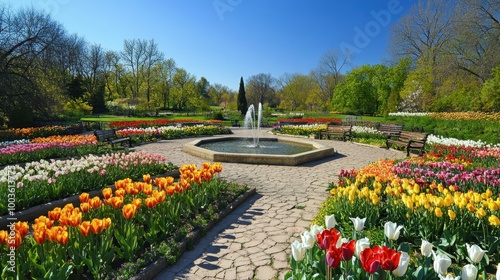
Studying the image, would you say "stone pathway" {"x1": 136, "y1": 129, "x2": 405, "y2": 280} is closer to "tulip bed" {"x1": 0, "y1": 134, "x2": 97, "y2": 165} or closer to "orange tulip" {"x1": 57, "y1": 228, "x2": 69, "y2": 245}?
"orange tulip" {"x1": 57, "y1": 228, "x2": 69, "y2": 245}

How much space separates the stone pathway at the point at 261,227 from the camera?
3.38 metres

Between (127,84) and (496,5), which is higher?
(496,5)

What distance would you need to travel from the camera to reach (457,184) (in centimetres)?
512

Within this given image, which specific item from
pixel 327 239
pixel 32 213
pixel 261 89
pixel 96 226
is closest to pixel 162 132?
pixel 32 213

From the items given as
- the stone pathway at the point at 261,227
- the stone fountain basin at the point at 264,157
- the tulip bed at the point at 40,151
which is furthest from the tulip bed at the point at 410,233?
the tulip bed at the point at 40,151

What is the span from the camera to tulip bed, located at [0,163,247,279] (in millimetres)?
2704

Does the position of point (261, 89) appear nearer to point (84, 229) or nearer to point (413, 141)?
point (413, 141)

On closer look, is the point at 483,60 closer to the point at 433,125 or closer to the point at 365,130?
the point at 433,125

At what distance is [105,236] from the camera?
318 centimetres

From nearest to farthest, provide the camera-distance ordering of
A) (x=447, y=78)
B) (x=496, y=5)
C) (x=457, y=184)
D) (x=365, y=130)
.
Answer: (x=457, y=184) < (x=365, y=130) < (x=496, y=5) < (x=447, y=78)

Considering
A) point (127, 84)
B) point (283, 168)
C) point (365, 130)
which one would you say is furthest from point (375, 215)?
point (127, 84)

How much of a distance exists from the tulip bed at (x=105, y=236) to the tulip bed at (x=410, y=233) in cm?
184

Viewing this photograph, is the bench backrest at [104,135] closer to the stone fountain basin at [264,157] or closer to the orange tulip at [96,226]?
the stone fountain basin at [264,157]

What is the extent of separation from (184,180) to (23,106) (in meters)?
20.7
